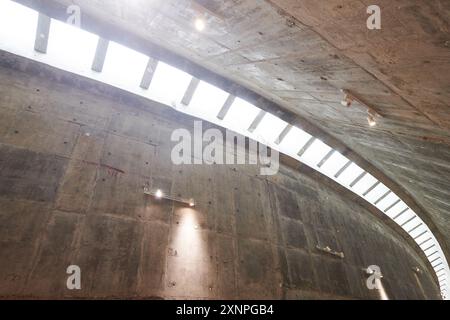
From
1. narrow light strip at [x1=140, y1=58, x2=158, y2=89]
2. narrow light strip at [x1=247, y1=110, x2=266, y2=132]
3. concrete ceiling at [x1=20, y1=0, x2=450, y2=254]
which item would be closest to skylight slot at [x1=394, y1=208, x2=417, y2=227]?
concrete ceiling at [x1=20, y1=0, x2=450, y2=254]

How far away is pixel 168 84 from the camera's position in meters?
7.12

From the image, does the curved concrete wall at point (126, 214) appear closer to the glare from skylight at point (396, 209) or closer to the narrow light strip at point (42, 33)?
the narrow light strip at point (42, 33)

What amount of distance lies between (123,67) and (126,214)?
12.3 feet

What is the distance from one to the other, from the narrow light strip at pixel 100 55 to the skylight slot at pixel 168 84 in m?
1.24

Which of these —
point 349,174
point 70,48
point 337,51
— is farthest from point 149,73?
point 349,174

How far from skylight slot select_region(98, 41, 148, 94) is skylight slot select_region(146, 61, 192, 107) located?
0.38 metres

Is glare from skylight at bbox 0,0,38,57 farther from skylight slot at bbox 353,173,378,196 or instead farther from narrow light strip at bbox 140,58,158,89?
skylight slot at bbox 353,173,378,196

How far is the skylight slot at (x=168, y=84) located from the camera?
6.85 meters

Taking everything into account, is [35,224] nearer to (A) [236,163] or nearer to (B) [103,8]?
(B) [103,8]

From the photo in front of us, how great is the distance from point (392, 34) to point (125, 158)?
518 cm

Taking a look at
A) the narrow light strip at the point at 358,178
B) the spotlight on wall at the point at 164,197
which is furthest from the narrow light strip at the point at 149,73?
the narrow light strip at the point at 358,178

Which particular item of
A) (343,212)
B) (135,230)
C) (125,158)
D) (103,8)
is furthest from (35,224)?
(343,212)

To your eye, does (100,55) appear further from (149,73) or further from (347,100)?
(347,100)
